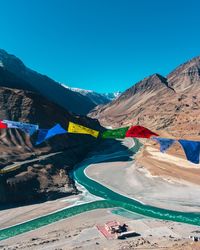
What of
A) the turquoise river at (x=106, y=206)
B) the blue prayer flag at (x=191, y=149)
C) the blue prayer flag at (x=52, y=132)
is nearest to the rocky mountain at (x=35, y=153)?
the turquoise river at (x=106, y=206)

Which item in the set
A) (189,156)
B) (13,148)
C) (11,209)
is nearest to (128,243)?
(189,156)

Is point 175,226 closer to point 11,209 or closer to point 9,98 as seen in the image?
point 11,209

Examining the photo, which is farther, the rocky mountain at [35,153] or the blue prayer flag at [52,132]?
the rocky mountain at [35,153]

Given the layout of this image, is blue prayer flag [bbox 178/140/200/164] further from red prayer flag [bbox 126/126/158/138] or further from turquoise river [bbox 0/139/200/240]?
turquoise river [bbox 0/139/200/240]

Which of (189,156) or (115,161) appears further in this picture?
(115,161)

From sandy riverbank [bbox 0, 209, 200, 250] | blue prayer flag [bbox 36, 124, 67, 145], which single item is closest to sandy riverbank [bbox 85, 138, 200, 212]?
sandy riverbank [bbox 0, 209, 200, 250]

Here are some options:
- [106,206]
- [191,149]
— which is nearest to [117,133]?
[191,149]

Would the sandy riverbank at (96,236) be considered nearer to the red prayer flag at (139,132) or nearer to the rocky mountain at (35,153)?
the red prayer flag at (139,132)

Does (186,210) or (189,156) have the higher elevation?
(189,156)
